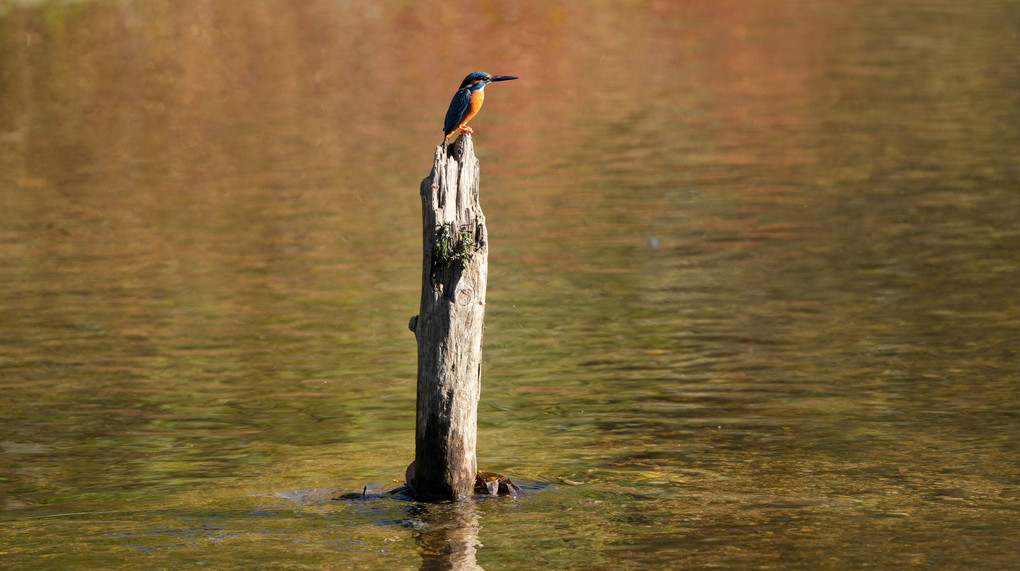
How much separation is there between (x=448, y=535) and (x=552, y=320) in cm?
735

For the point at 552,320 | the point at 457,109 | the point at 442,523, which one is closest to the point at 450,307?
the point at 442,523

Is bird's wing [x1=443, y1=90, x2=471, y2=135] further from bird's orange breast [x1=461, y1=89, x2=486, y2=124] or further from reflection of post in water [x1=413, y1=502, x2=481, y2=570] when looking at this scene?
reflection of post in water [x1=413, y1=502, x2=481, y2=570]

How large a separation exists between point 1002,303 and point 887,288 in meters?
1.53

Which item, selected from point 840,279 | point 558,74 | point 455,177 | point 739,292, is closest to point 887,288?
point 840,279

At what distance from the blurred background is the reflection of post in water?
0.24 ft

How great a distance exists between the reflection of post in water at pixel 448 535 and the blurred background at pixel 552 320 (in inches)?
2.9

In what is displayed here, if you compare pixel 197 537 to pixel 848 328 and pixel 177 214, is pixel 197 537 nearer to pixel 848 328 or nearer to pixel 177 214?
pixel 848 328

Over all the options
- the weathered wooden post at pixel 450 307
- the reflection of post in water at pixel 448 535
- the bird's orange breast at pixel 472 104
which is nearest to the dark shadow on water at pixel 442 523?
the reflection of post in water at pixel 448 535

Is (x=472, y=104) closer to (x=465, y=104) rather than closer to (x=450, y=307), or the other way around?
(x=465, y=104)

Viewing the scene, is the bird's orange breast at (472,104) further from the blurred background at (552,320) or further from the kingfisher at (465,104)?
the blurred background at (552,320)

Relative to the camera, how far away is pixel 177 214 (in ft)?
81.3

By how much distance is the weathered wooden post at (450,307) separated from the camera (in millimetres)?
10398

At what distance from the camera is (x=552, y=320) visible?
1723 centimetres

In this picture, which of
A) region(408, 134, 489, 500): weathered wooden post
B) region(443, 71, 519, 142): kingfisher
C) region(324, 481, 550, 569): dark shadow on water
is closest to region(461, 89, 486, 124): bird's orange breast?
region(443, 71, 519, 142): kingfisher
